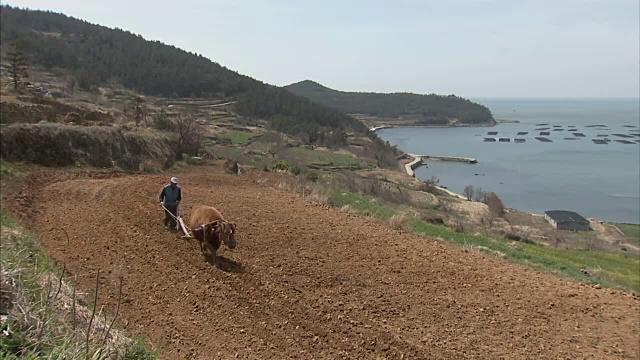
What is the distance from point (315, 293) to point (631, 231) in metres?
49.6

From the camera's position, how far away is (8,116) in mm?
18188

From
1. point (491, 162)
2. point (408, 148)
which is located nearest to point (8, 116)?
point (491, 162)

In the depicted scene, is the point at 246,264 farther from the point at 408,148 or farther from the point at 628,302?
the point at 408,148

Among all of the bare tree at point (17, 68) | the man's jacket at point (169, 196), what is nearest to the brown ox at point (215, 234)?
the man's jacket at point (169, 196)

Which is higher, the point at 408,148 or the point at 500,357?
the point at 500,357

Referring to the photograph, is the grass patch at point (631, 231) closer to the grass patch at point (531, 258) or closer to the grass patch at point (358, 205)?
the grass patch at point (531, 258)

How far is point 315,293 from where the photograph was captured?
322 inches

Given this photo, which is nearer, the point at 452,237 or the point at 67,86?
the point at 452,237

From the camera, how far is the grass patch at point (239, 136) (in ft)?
215

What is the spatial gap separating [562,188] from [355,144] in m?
43.3

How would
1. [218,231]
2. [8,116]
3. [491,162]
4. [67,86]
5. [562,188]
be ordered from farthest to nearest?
[491,162] < [562,188] < [67,86] < [8,116] < [218,231]

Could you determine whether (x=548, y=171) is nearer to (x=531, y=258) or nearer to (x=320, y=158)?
(x=320, y=158)

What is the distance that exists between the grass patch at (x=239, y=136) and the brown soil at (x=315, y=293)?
53086 mm

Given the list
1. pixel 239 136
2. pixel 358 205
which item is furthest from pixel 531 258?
pixel 239 136
